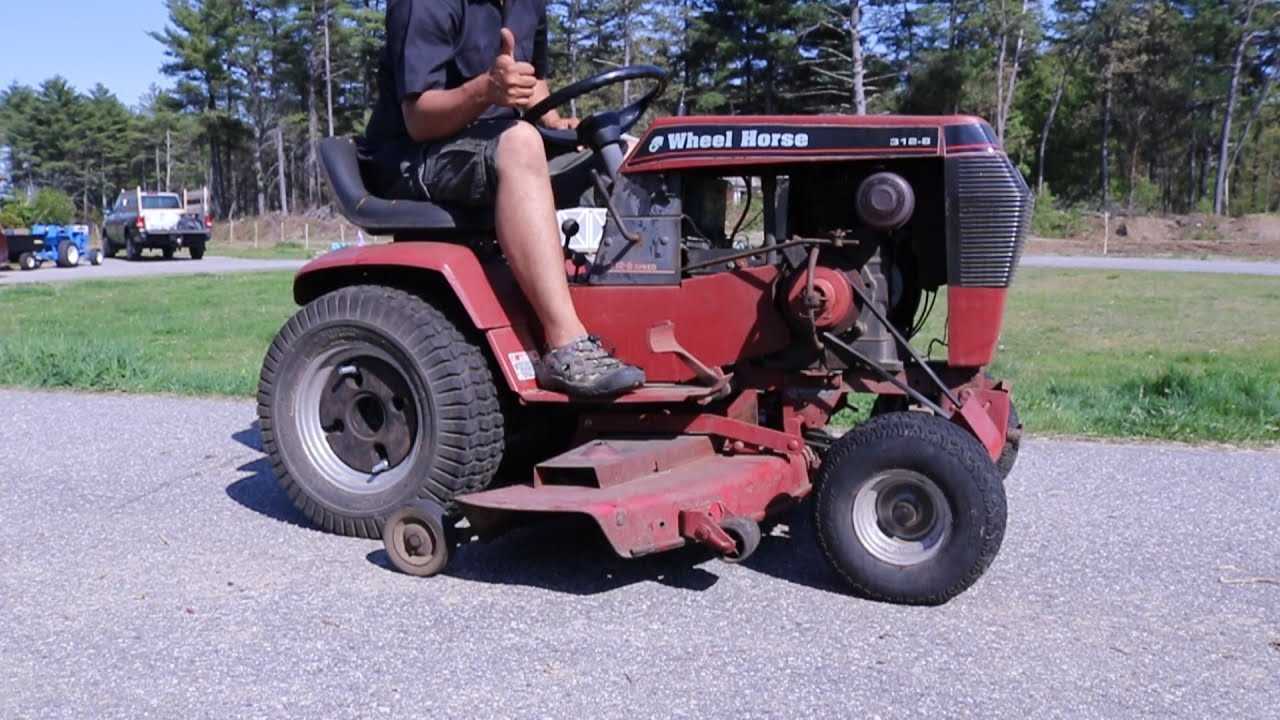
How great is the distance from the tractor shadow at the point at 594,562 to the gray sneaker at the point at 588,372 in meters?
0.46

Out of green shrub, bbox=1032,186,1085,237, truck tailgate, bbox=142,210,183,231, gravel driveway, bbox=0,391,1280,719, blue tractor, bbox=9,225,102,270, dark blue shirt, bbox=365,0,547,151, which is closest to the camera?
gravel driveway, bbox=0,391,1280,719

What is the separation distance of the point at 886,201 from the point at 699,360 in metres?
0.88

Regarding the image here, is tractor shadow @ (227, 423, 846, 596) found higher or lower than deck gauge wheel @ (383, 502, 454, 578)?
lower

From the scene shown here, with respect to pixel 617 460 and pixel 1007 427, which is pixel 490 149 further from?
pixel 1007 427

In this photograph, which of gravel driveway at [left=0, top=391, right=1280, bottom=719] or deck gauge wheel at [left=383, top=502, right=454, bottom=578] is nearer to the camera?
gravel driveway at [left=0, top=391, right=1280, bottom=719]

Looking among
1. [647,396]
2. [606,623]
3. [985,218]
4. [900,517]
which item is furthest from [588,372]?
[985,218]

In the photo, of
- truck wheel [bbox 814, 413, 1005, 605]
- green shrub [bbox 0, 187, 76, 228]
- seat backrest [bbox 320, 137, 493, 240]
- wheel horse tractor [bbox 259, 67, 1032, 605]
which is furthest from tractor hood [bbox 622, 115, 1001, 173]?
green shrub [bbox 0, 187, 76, 228]

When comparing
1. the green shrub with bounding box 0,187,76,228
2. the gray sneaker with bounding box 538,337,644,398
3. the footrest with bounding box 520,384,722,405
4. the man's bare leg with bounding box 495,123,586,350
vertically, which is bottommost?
the footrest with bounding box 520,384,722,405

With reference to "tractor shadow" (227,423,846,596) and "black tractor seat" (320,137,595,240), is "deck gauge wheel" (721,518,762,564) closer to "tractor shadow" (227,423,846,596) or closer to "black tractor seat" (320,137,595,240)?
"tractor shadow" (227,423,846,596)

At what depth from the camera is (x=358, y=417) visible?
4.71m

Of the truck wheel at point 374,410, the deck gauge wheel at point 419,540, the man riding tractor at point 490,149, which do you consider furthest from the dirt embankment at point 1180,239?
the deck gauge wheel at point 419,540

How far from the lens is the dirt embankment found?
36.1 m

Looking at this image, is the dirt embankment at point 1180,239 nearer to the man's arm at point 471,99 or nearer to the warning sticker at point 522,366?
the warning sticker at point 522,366

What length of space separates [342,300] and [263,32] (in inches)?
2581
